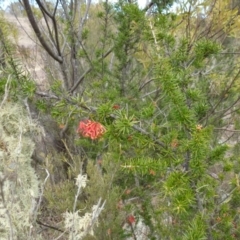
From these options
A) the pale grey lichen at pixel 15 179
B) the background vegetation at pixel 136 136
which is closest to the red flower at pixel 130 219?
the background vegetation at pixel 136 136

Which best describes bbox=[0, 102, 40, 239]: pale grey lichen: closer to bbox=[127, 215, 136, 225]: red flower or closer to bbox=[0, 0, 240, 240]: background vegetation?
bbox=[0, 0, 240, 240]: background vegetation

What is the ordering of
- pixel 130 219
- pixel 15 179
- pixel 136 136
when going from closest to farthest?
pixel 136 136 < pixel 15 179 < pixel 130 219

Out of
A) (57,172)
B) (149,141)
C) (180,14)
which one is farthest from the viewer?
(57,172)

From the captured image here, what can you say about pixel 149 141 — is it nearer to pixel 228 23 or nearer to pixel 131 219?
pixel 131 219

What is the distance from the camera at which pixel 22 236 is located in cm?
183

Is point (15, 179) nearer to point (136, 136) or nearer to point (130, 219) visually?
point (136, 136)

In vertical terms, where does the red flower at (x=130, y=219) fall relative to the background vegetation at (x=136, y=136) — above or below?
below

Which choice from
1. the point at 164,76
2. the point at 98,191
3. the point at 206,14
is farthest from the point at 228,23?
the point at 164,76

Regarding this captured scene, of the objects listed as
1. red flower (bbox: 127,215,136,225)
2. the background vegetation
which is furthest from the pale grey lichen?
red flower (bbox: 127,215,136,225)

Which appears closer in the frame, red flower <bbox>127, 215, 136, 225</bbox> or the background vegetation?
the background vegetation

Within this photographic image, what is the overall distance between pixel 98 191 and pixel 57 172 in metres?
1.96

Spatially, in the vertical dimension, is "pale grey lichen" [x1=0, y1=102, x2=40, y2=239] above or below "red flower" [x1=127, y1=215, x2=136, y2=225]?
above

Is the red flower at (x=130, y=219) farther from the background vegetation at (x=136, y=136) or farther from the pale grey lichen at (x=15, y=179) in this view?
the pale grey lichen at (x=15, y=179)

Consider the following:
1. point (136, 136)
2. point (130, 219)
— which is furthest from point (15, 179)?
point (130, 219)
